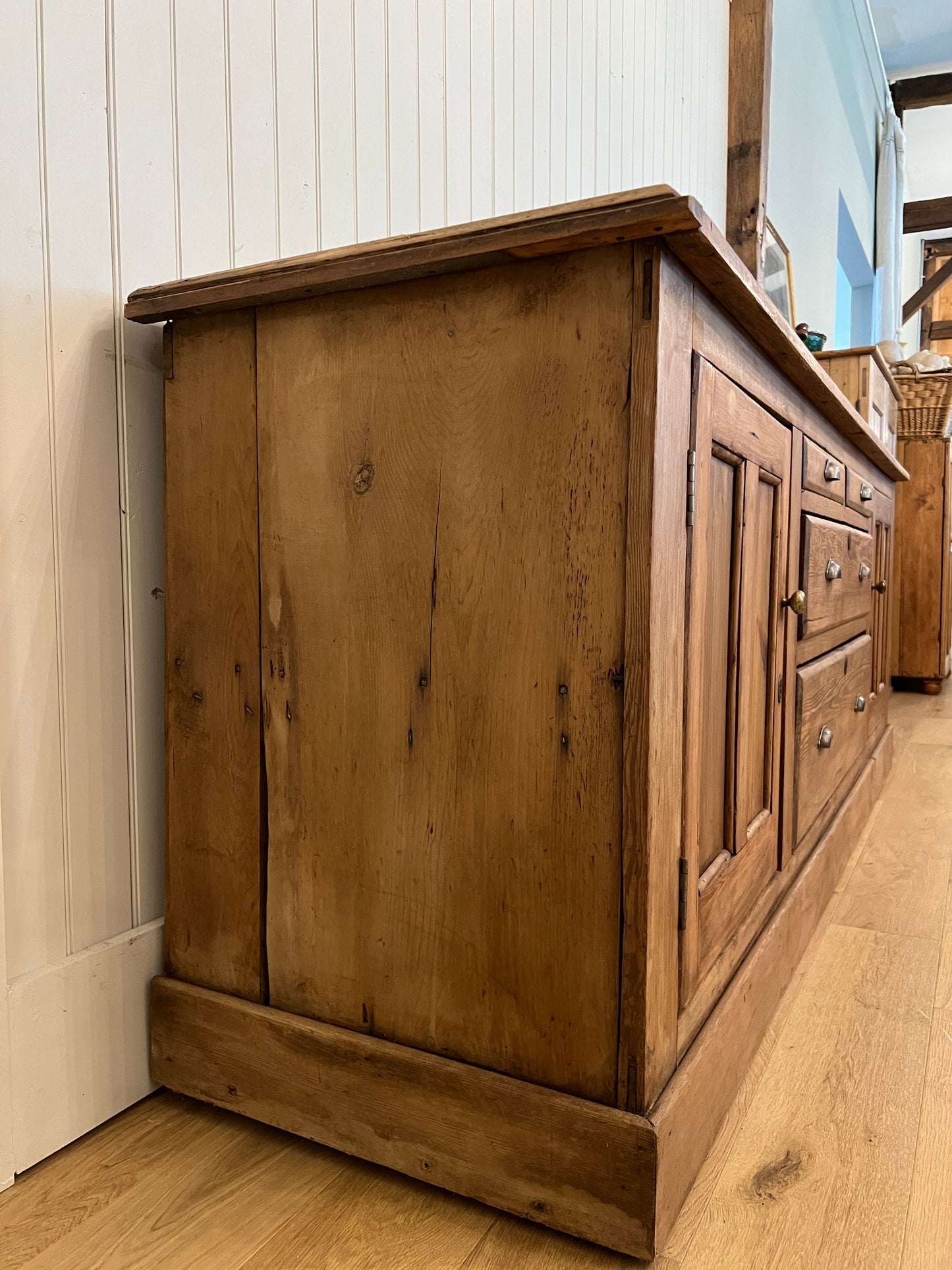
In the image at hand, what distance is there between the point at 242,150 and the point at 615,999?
0.95 metres

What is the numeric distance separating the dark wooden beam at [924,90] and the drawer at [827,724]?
5.78 metres

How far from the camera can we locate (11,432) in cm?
80

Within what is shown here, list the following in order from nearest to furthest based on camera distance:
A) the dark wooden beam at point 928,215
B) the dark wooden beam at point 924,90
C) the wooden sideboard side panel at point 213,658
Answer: the wooden sideboard side panel at point 213,658, the dark wooden beam at point 924,90, the dark wooden beam at point 928,215

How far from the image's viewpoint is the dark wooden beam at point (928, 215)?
7.19 m

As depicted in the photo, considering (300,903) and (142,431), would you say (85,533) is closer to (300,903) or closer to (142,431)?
(142,431)

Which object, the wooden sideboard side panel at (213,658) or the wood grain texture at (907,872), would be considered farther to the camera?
the wood grain texture at (907,872)

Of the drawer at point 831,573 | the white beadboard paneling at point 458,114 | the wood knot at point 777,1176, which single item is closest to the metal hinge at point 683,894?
the wood knot at point 777,1176

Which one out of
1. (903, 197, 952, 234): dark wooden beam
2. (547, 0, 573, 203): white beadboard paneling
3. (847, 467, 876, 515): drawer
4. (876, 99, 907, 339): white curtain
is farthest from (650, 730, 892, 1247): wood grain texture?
(903, 197, 952, 234): dark wooden beam

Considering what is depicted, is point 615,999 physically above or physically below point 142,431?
below

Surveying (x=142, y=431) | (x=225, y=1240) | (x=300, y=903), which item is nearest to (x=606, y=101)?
(x=142, y=431)

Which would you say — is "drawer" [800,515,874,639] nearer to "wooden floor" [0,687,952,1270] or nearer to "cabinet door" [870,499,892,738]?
"cabinet door" [870,499,892,738]

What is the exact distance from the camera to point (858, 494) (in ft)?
6.02

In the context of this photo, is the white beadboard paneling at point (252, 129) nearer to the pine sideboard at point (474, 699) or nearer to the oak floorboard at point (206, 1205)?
the pine sideboard at point (474, 699)

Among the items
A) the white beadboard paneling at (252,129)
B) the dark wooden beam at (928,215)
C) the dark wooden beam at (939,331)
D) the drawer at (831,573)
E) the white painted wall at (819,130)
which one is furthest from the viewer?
the dark wooden beam at (939,331)
